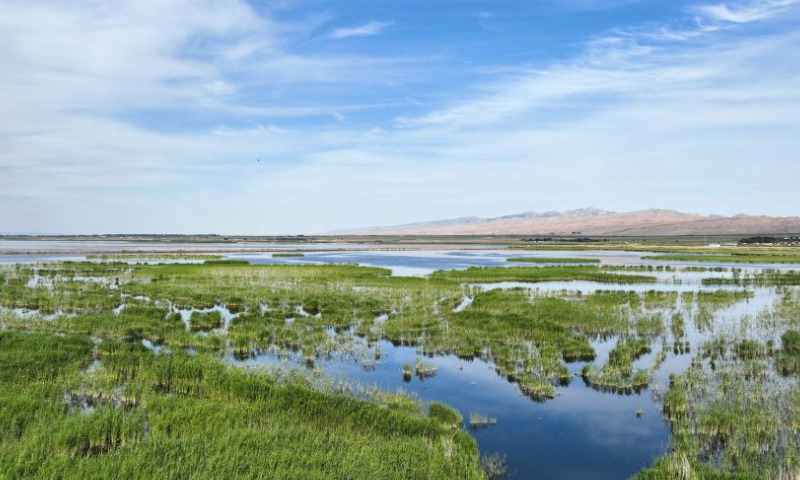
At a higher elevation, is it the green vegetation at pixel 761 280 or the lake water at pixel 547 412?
the green vegetation at pixel 761 280

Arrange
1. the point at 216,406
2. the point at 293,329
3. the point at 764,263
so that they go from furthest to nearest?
the point at 764,263 < the point at 293,329 < the point at 216,406

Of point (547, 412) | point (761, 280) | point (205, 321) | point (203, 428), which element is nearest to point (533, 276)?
point (761, 280)

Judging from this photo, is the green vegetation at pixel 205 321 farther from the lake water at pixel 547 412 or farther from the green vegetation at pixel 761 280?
the green vegetation at pixel 761 280

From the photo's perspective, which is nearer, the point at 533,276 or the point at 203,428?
the point at 203,428

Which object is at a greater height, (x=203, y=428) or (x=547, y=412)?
(x=203, y=428)

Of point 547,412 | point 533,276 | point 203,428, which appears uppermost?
point 533,276

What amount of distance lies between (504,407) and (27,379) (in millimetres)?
14244

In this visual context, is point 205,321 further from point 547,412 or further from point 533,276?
point 533,276

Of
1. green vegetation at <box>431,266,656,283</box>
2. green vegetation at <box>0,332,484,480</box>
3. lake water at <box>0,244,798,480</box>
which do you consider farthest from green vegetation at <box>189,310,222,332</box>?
green vegetation at <box>431,266,656,283</box>

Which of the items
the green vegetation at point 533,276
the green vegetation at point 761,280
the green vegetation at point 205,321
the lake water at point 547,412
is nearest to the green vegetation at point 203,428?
the lake water at point 547,412

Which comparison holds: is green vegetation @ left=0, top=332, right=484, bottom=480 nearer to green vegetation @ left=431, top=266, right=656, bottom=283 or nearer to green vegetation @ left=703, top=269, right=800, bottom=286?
green vegetation @ left=431, top=266, right=656, bottom=283

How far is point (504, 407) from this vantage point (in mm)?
15805

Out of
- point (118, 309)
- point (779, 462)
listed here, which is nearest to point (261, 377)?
point (779, 462)

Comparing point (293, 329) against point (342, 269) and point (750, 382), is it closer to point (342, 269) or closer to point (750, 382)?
point (750, 382)
